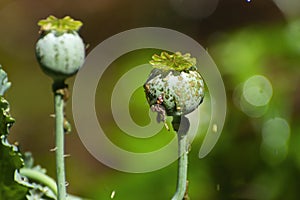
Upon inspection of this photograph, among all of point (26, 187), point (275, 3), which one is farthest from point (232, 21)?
point (26, 187)

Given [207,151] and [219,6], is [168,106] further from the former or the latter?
[219,6]

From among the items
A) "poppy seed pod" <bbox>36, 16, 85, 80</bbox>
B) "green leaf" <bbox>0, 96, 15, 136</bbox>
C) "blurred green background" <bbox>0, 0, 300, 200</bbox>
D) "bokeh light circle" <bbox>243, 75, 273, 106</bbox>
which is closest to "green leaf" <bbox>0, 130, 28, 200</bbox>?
"green leaf" <bbox>0, 96, 15, 136</bbox>

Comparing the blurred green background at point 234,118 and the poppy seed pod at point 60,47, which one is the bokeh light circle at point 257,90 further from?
the poppy seed pod at point 60,47

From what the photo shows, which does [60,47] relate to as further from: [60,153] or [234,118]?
[234,118]

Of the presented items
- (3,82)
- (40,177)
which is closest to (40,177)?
(40,177)

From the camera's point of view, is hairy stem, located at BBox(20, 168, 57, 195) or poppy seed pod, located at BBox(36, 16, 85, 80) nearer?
poppy seed pod, located at BBox(36, 16, 85, 80)

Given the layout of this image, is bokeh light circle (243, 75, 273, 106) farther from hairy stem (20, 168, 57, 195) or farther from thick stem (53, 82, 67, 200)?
thick stem (53, 82, 67, 200)
